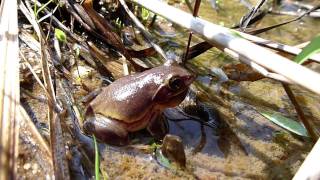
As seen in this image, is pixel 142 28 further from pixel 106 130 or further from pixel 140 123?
pixel 106 130

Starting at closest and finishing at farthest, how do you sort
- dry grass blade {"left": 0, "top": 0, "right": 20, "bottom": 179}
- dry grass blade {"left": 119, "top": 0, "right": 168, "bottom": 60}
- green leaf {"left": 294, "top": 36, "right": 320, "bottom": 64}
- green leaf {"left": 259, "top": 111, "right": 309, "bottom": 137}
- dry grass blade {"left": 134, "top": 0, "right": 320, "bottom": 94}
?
dry grass blade {"left": 134, "top": 0, "right": 320, "bottom": 94}, dry grass blade {"left": 0, "top": 0, "right": 20, "bottom": 179}, green leaf {"left": 294, "top": 36, "right": 320, "bottom": 64}, green leaf {"left": 259, "top": 111, "right": 309, "bottom": 137}, dry grass blade {"left": 119, "top": 0, "right": 168, "bottom": 60}

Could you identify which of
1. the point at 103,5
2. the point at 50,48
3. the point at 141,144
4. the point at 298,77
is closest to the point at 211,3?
the point at 103,5

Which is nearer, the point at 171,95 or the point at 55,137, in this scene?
the point at 55,137

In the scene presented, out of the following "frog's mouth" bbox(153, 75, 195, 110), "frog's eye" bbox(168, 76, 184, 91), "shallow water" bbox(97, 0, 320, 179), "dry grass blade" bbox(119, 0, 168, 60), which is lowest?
"shallow water" bbox(97, 0, 320, 179)

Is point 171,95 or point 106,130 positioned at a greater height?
point 171,95

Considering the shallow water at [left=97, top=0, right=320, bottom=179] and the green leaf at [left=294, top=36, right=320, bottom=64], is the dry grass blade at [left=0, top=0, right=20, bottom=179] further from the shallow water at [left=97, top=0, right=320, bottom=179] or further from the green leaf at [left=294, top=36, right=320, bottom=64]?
the green leaf at [left=294, top=36, right=320, bottom=64]

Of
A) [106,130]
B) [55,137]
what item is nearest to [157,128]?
[106,130]

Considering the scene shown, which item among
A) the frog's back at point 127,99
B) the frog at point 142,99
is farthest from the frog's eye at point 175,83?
the frog's back at point 127,99

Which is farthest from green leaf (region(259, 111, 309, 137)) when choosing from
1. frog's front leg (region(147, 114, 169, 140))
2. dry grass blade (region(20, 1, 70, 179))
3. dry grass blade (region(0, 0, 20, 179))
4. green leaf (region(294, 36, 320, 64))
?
dry grass blade (region(0, 0, 20, 179))
